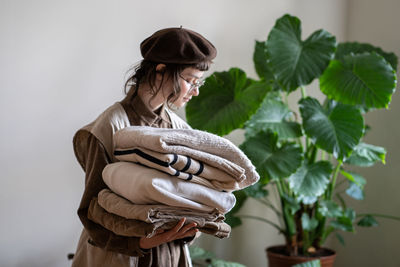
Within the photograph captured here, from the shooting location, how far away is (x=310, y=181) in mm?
2344

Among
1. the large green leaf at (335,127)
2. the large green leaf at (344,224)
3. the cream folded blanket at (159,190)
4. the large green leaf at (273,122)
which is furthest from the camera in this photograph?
the large green leaf at (344,224)

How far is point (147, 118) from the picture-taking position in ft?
4.28

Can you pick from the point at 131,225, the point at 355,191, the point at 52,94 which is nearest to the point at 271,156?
the point at 355,191

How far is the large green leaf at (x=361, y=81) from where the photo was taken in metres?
2.26

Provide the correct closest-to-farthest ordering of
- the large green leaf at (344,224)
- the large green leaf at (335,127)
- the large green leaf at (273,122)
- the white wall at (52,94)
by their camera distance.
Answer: the white wall at (52,94), the large green leaf at (335,127), the large green leaf at (273,122), the large green leaf at (344,224)

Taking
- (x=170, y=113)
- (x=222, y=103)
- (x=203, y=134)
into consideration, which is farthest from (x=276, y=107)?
(x=203, y=134)

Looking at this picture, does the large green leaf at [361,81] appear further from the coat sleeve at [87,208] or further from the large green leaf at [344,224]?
the coat sleeve at [87,208]

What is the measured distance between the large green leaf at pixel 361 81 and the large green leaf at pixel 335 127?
0.20ft

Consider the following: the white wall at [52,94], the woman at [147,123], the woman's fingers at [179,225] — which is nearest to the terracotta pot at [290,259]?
the white wall at [52,94]

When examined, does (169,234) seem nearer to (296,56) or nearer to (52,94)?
(52,94)

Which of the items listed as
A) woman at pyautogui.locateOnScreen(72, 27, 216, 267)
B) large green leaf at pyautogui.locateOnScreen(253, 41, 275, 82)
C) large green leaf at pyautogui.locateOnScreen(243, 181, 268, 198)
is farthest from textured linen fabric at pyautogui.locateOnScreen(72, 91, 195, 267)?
large green leaf at pyautogui.locateOnScreen(253, 41, 275, 82)

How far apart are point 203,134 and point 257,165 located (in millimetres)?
1206

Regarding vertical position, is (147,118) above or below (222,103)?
above

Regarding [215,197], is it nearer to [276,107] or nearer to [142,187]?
[142,187]
